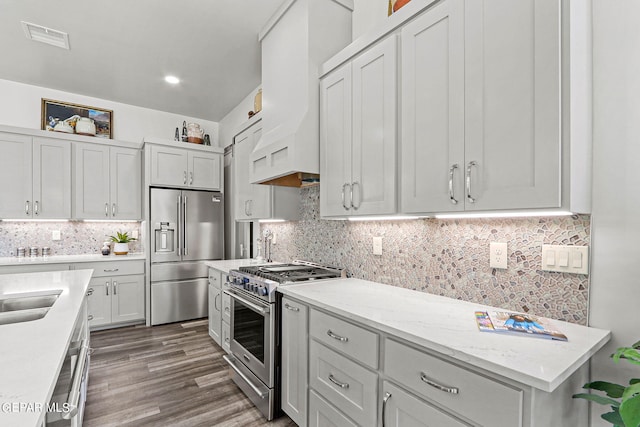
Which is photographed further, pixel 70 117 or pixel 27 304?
pixel 70 117

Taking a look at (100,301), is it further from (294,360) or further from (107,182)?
(294,360)

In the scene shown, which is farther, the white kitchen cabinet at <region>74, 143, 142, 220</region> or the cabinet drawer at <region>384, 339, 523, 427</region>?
the white kitchen cabinet at <region>74, 143, 142, 220</region>

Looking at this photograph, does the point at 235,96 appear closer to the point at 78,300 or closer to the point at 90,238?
the point at 90,238

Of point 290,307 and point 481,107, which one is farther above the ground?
point 481,107

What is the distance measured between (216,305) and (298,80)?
2359 millimetres

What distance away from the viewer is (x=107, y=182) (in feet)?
13.7

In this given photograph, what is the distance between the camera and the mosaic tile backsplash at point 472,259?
53.4 inches

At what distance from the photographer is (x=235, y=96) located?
13.8ft

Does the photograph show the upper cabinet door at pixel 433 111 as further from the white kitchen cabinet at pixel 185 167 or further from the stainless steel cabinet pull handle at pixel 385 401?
the white kitchen cabinet at pixel 185 167

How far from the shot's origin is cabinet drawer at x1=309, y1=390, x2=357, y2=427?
158 centimetres

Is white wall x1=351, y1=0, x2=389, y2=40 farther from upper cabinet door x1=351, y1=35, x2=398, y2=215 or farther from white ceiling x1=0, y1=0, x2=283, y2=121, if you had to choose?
white ceiling x1=0, y1=0, x2=283, y2=121

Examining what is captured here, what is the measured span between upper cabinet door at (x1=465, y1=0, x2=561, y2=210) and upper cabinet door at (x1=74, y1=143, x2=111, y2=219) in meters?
4.43

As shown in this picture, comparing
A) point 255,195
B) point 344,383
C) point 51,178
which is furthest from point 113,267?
point 344,383

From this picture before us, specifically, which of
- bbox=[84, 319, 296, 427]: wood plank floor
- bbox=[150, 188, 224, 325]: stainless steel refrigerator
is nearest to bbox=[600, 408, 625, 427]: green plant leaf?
bbox=[84, 319, 296, 427]: wood plank floor
